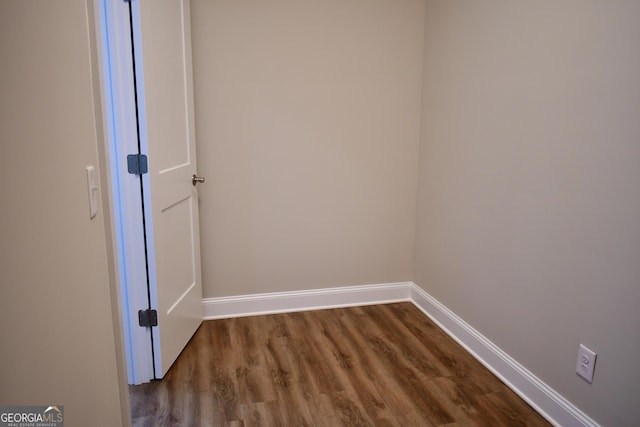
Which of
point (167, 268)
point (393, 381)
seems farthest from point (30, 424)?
point (393, 381)

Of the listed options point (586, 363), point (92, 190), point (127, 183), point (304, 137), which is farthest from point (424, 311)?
point (92, 190)

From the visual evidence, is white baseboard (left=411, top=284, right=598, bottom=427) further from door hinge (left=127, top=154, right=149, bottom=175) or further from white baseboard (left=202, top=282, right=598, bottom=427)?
door hinge (left=127, top=154, right=149, bottom=175)

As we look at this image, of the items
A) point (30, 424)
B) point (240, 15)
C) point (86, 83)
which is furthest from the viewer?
point (240, 15)

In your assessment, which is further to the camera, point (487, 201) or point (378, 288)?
point (378, 288)

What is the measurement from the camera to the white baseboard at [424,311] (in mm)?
1966

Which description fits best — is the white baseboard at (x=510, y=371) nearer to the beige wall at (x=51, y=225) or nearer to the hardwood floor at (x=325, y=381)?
the hardwood floor at (x=325, y=381)

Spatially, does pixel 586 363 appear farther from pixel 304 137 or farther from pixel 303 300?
pixel 304 137

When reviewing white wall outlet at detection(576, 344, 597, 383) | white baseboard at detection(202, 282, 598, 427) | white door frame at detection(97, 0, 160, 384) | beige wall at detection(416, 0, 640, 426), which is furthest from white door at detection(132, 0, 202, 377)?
white wall outlet at detection(576, 344, 597, 383)

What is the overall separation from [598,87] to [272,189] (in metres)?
1.84

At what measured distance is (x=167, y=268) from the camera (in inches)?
88.0

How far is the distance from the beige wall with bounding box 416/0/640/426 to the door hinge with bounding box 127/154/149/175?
5.55ft

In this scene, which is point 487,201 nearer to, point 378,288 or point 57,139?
point 378,288

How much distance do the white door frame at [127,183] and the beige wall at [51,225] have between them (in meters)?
0.74

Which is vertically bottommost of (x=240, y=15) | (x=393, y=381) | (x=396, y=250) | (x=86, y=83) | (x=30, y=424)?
(x=393, y=381)
